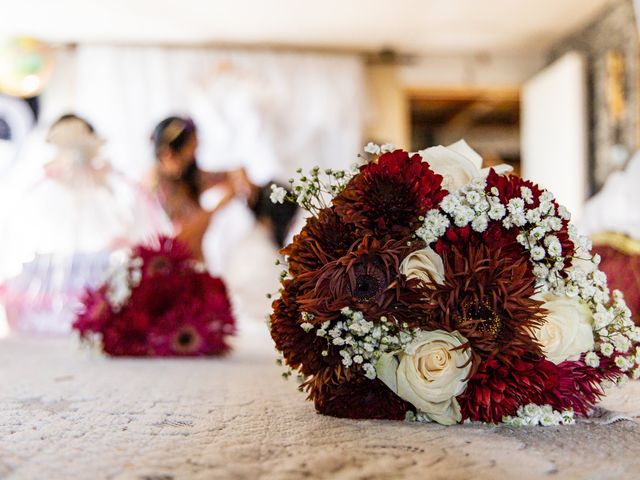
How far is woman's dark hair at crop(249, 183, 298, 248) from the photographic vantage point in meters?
2.69

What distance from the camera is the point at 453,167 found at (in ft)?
2.78

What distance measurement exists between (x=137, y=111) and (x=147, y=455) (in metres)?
4.12

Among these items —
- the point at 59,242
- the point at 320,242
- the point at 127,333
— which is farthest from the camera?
the point at 59,242

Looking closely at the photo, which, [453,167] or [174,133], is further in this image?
[174,133]

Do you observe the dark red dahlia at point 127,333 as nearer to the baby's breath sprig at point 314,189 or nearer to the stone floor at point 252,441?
the stone floor at point 252,441

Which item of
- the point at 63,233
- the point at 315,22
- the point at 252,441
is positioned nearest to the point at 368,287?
the point at 252,441

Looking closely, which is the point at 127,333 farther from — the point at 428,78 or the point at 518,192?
the point at 428,78

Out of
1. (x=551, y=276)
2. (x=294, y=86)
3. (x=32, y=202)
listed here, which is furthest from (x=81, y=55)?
(x=551, y=276)

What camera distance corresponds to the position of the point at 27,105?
4.61 metres

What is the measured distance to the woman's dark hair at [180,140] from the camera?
265cm

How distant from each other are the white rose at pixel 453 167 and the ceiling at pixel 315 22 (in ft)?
9.90

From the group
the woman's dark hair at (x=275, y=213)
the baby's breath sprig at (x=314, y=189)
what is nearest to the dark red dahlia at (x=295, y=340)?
the baby's breath sprig at (x=314, y=189)

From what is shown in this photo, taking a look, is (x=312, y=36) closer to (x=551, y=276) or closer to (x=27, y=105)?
(x=27, y=105)

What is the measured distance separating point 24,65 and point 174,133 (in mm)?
2008
